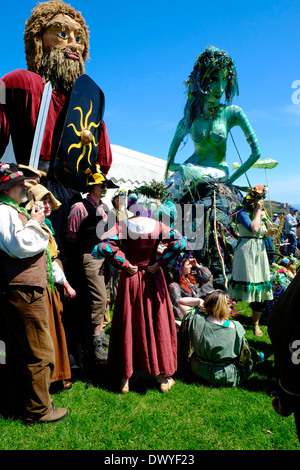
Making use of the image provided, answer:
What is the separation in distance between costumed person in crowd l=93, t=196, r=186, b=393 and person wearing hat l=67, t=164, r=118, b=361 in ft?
1.82

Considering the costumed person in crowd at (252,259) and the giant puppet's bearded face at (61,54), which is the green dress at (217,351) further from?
the giant puppet's bearded face at (61,54)

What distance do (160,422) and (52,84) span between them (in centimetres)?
331

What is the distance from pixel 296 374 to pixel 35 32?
156 inches

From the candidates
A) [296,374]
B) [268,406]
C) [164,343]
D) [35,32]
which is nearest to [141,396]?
[164,343]

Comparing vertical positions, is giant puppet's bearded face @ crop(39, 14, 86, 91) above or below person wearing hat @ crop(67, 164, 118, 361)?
above

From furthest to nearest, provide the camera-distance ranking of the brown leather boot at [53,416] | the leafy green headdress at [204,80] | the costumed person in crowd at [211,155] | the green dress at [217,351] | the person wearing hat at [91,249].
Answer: the costumed person in crowd at [211,155], the leafy green headdress at [204,80], the person wearing hat at [91,249], the green dress at [217,351], the brown leather boot at [53,416]

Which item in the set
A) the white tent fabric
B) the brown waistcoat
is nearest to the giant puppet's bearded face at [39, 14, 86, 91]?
the brown waistcoat

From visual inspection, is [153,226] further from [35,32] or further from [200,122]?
[200,122]

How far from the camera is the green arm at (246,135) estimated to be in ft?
16.6

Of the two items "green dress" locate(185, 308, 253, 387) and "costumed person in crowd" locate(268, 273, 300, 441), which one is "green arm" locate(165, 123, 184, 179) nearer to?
"green dress" locate(185, 308, 253, 387)

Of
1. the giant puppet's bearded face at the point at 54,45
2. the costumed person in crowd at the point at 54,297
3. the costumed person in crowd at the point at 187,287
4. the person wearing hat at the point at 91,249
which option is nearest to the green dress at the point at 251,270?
the costumed person in crowd at the point at 187,287

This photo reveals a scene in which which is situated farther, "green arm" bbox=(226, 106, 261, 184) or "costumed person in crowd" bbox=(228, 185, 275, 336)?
"green arm" bbox=(226, 106, 261, 184)

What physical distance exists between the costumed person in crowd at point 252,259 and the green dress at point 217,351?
115 centimetres

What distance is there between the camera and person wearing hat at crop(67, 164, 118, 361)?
10.8 ft
